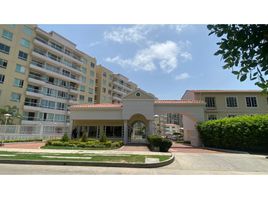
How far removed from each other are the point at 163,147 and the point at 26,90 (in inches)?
1170

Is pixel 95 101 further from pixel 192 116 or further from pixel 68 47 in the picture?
pixel 192 116

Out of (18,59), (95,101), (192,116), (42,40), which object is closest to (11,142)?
(18,59)

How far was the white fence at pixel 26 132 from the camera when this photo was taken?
20.6 metres

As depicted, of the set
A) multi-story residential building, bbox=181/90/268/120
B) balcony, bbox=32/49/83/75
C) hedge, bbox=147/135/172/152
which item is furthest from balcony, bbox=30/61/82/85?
hedge, bbox=147/135/172/152

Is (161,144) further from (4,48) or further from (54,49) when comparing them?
(54,49)

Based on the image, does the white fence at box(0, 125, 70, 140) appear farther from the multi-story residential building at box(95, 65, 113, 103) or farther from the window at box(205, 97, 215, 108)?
the multi-story residential building at box(95, 65, 113, 103)

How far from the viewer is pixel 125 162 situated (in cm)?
912

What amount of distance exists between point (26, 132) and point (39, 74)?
17076 millimetres

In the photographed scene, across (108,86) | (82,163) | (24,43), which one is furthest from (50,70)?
(82,163)

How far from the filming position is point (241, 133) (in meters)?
16.6

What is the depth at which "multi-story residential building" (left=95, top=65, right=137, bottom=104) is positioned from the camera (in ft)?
186

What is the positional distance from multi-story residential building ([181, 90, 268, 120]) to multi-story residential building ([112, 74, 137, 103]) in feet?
126

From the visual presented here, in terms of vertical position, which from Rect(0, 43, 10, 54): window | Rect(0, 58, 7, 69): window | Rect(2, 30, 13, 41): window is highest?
Rect(2, 30, 13, 41): window

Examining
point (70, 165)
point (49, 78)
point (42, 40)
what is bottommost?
point (70, 165)
